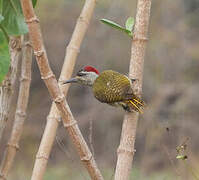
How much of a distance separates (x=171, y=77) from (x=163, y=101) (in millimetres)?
532

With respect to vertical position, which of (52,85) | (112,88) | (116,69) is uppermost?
(116,69)

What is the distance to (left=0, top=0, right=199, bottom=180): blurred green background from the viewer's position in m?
8.48

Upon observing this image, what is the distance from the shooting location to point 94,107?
8992 mm

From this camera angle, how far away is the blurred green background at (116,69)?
8.48 m

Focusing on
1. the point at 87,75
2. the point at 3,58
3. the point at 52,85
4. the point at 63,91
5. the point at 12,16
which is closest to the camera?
the point at 52,85

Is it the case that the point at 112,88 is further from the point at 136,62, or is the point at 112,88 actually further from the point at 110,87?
the point at 136,62

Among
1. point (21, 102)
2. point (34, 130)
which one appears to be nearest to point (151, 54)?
point (34, 130)

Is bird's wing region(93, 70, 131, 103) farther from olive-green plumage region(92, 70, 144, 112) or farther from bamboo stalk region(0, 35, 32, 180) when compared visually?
bamboo stalk region(0, 35, 32, 180)

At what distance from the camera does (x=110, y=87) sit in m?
2.52

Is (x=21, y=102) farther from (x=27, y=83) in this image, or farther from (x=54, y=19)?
(x=54, y=19)

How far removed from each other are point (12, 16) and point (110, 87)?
93 centimetres

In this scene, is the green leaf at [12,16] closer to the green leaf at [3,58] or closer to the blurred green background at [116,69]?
the green leaf at [3,58]

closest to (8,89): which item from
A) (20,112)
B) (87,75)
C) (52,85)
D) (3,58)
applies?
(20,112)

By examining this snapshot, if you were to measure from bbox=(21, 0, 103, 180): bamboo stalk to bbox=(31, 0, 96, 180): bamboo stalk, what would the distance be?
0.35 meters
